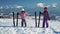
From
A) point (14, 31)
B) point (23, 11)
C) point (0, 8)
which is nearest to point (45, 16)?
point (23, 11)

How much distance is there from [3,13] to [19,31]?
3.44 metres

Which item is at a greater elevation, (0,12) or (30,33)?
(0,12)

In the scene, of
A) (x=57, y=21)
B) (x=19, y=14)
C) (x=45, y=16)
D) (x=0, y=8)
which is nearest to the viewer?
(x=45, y=16)

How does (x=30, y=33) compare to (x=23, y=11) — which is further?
(x=23, y=11)

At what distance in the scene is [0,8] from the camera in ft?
40.7

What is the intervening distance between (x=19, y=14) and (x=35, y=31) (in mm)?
2249

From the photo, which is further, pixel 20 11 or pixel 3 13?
pixel 3 13

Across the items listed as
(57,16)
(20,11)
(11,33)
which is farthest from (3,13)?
(11,33)

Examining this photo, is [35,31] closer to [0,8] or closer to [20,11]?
[20,11]

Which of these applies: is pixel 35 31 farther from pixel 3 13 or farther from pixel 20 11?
pixel 3 13

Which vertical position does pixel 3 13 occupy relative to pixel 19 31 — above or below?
above

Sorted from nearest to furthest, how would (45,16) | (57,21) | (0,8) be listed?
(45,16) → (0,8) → (57,21)

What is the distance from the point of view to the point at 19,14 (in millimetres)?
11578

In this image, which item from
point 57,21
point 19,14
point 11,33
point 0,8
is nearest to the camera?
point 11,33
